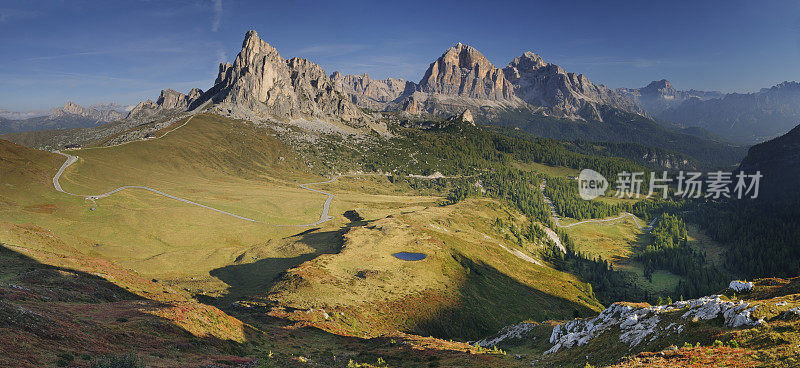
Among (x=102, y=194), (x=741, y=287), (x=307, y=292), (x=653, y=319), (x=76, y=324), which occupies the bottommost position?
(x=307, y=292)

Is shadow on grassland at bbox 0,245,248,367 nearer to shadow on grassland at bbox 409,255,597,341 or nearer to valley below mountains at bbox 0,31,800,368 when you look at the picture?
valley below mountains at bbox 0,31,800,368

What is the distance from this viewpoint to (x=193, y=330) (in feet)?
127

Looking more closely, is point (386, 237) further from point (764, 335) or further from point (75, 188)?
point (75, 188)

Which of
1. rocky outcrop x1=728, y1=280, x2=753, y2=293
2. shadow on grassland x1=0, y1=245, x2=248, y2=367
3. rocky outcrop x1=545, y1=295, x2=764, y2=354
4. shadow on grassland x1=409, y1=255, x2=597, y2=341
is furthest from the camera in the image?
shadow on grassland x1=409, y1=255, x2=597, y2=341

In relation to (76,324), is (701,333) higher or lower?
higher

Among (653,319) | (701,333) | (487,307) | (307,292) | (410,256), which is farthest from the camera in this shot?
(410,256)

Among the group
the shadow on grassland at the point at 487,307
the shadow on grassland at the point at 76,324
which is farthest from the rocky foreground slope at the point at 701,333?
the shadow on grassland at the point at 487,307

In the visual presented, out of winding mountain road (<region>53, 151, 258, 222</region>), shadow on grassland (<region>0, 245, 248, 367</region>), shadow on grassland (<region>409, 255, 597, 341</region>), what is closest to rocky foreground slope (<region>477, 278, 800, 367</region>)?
shadow on grassland (<region>0, 245, 248, 367</region>)

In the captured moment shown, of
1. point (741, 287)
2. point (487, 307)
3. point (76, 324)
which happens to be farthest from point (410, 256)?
point (76, 324)

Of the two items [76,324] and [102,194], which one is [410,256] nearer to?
[76,324]

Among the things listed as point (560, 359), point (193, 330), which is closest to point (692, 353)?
point (560, 359)

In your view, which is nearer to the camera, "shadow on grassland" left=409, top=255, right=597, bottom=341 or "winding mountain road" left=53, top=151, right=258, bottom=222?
"shadow on grassland" left=409, top=255, right=597, bottom=341

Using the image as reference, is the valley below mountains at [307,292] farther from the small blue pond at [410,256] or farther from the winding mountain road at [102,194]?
the small blue pond at [410,256]

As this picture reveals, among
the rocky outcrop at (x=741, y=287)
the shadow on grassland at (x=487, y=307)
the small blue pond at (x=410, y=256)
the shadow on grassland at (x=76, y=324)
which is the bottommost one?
the shadow on grassland at (x=487, y=307)
